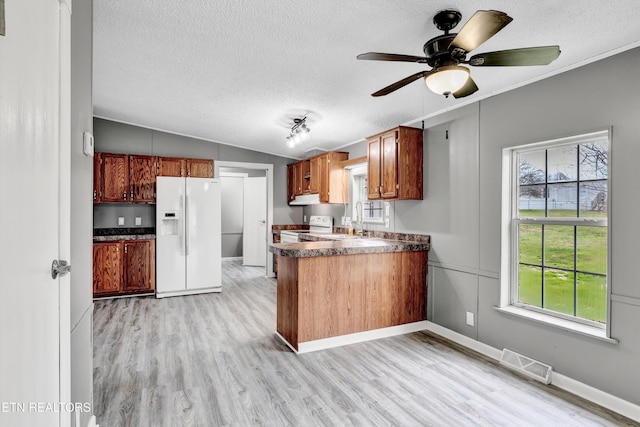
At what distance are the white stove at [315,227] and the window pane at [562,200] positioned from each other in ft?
11.4

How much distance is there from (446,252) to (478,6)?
91.7 inches

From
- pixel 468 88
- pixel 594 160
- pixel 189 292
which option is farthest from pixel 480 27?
pixel 189 292

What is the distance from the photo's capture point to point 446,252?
143 inches

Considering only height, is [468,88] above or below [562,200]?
above

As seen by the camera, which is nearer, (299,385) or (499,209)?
(299,385)

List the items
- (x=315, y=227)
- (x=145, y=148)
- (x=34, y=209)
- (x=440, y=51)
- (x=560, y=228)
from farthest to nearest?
(x=315, y=227)
(x=145, y=148)
(x=560, y=228)
(x=440, y=51)
(x=34, y=209)

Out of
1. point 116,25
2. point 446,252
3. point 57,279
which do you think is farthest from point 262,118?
point 57,279

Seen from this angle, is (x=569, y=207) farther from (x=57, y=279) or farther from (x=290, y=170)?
(x=290, y=170)

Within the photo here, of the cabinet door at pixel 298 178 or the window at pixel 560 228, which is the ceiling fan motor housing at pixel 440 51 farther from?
the cabinet door at pixel 298 178

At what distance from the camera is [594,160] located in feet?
8.25

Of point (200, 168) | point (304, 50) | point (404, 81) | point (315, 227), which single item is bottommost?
point (315, 227)

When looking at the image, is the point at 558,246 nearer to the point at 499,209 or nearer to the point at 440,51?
the point at 499,209

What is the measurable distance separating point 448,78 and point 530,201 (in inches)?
64.9

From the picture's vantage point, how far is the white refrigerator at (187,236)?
5.17 m
